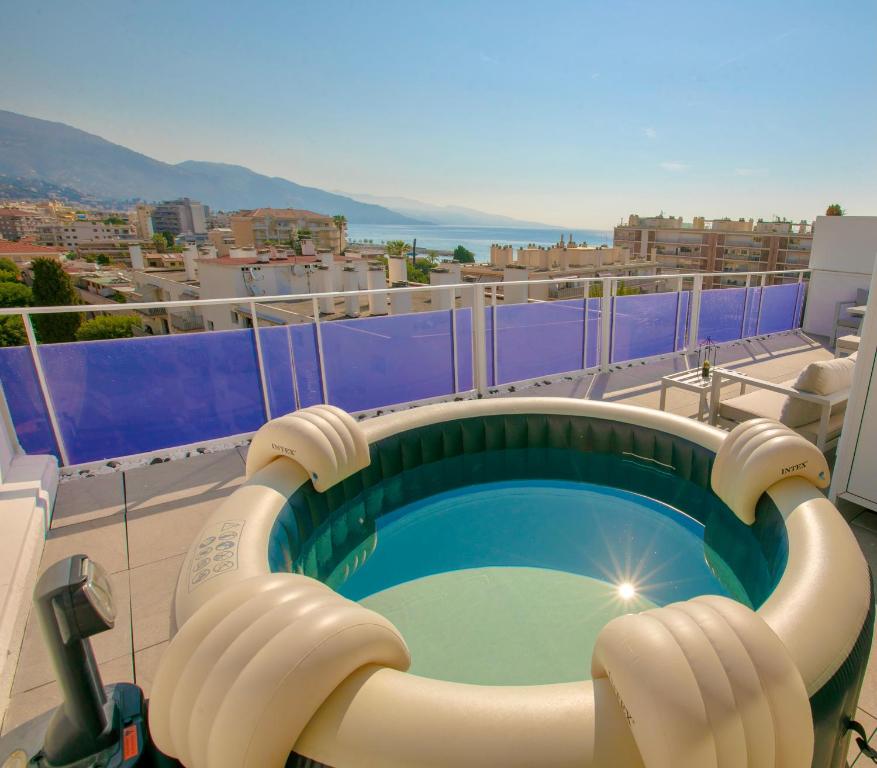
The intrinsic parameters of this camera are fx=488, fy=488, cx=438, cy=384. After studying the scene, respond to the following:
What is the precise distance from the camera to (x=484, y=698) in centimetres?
141

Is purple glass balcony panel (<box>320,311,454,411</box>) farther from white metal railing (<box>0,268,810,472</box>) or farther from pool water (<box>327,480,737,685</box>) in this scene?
pool water (<box>327,480,737,685</box>)

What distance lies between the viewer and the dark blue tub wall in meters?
3.89

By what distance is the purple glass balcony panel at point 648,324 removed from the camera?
6.61 metres

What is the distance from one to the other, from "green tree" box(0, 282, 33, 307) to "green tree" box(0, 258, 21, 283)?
5.55 meters

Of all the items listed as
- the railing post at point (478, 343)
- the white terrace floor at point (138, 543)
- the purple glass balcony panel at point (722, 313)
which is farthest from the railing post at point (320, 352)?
the purple glass balcony panel at point (722, 313)

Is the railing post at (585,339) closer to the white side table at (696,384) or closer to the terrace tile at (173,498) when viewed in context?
the white side table at (696,384)

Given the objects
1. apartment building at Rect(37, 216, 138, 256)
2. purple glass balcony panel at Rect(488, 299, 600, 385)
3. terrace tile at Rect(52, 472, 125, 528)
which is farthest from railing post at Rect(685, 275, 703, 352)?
apartment building at Rect(37, 216, 138, 256)

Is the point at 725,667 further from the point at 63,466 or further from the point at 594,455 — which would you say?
the point at 63,466

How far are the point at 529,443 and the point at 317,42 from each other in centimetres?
4505

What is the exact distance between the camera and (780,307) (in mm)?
8398

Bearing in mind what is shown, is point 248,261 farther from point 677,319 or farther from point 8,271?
point 8,271

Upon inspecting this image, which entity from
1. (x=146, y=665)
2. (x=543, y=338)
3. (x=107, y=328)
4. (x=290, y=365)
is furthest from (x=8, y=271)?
(x=146, y=665)

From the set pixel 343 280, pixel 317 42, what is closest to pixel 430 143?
pixel 317 42

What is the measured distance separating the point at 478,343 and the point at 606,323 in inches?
78.2
